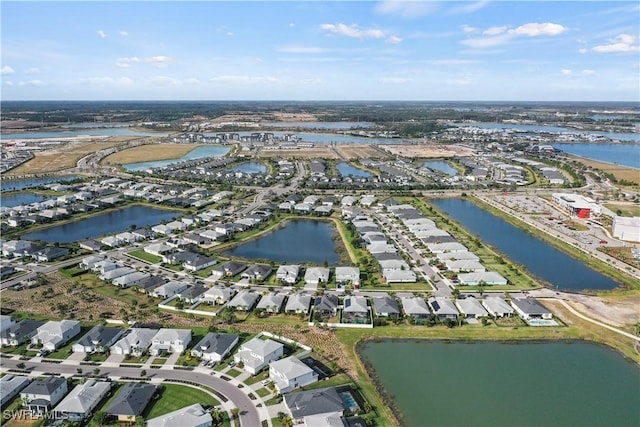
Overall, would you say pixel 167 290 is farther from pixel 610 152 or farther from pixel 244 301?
pixel 610 152

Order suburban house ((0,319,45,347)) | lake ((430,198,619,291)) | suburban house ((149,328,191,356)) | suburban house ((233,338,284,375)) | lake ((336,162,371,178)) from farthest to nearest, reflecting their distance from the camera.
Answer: lake ((336,162,371,178)) < lake ((430,198,619,291)) < suburban house ((0,319,45,347)) < suburban house ((149,328,191,356)) < suburban house ((233,338,284,375))

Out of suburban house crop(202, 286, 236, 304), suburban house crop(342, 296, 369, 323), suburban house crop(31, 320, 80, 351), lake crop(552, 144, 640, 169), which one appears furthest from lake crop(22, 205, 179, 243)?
lake crop(552, 144, 640, 169)

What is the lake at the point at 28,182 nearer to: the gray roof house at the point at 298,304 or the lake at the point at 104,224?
the lake at the point at 104,224

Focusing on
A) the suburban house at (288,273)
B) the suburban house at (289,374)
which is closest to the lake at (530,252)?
the suburban house at (288,273)

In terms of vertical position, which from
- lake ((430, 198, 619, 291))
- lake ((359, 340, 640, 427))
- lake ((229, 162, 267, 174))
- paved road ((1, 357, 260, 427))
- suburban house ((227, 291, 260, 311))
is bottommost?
lake ((359, 340, 640, 427))

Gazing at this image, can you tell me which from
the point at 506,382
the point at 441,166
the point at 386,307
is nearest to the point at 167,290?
the point at 386,307

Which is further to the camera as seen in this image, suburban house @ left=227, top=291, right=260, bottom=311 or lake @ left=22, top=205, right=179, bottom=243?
lake @ left=22, top=205, right=179, bottom=243

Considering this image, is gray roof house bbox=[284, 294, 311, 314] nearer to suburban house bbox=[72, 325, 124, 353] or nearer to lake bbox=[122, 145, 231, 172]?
suburban house bbox=[72, 325, 124, 353]
